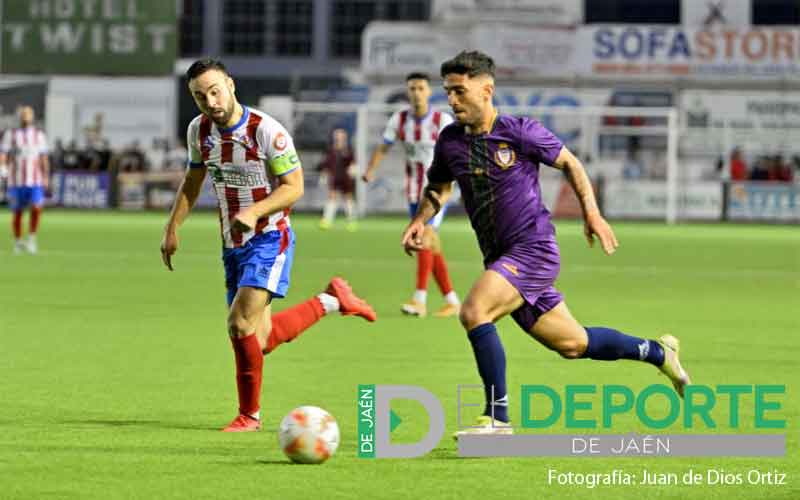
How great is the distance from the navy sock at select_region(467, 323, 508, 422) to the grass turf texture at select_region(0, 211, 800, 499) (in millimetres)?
340

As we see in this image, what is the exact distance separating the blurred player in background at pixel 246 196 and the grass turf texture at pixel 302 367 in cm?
46

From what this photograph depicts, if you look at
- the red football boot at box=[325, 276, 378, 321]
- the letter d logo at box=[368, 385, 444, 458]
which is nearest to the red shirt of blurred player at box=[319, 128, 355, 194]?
the red football boot at box=[325, 276, 378, 321]

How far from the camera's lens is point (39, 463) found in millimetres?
7910

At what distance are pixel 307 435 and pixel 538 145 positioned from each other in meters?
1.88

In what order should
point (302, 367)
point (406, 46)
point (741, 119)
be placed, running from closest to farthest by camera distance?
1. point (302, 367)
2. point (741, 119)
3. point (406, 46)

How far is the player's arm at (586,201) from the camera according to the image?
27.7 ft

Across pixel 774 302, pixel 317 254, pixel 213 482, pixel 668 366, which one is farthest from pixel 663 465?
pixel 317 254

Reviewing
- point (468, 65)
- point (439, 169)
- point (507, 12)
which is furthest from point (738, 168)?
point (468, 65)

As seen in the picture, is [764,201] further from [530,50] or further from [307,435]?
[307,435]

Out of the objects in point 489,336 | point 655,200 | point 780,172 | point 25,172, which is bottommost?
point 655,200

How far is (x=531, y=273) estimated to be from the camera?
8.62m

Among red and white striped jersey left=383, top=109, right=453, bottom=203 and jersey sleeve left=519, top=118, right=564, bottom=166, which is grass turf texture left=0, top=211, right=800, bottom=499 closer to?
red and white striped jersey left=383, top=109, right=453, bottom=203

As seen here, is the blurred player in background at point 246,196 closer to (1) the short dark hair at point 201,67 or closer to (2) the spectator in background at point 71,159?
(1) the short dark hair at point 201,67

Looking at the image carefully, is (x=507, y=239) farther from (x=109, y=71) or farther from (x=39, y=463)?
(x=109, y=71)
